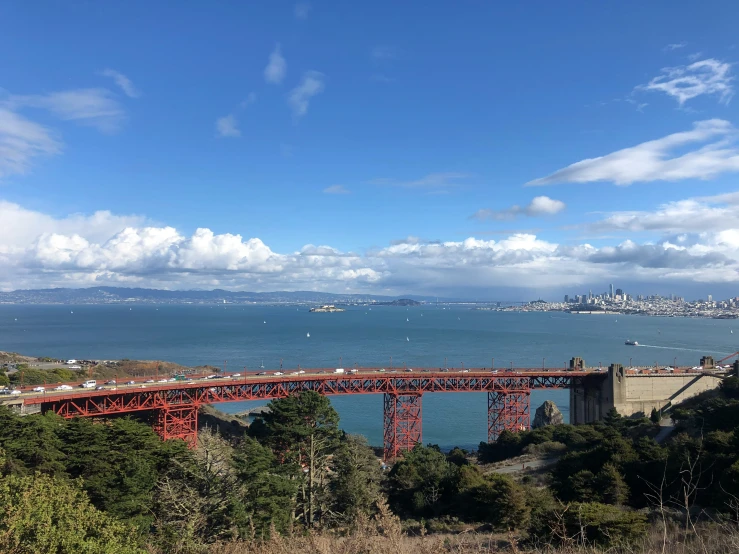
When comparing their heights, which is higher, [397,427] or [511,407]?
[511,407]

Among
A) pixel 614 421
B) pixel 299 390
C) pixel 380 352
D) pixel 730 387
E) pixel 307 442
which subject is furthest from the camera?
Answer: pixel 380 352

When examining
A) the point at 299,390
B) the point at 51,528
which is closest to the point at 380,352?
the point at 299,390

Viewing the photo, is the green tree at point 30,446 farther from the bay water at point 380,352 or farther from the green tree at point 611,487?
the bay water at point 380,352

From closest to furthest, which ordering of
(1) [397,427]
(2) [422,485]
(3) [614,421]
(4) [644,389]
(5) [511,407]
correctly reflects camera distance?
(2) [422,485]
(3) [614,421]
(1) [397,427]
(4) [644,389]
(5) [511,407]

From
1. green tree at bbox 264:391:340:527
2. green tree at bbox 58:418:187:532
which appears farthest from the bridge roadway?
green tree at bbox 58:418:187:532

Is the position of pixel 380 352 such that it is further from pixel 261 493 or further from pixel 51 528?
pixel 51 528

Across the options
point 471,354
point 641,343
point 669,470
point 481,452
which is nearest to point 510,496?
point 669,470

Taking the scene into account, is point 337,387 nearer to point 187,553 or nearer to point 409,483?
point 409,483
